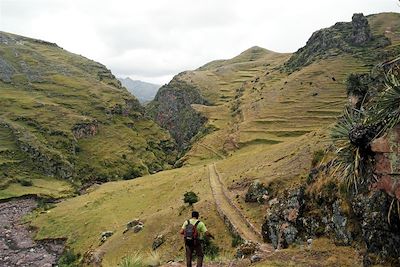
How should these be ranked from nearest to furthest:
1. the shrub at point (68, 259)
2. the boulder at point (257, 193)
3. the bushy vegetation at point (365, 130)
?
the bushy vegetation at point (365, 130)
the boulder at point (257, 193)
the shrub at point (68, 259)

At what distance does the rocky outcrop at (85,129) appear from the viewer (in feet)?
514

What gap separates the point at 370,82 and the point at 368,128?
63.3ft

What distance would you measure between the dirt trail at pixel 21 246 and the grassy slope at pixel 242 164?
107 inches

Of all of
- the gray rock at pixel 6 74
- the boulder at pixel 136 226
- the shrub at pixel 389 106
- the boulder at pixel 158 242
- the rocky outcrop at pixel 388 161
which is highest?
the gray rock at pixel 6 74

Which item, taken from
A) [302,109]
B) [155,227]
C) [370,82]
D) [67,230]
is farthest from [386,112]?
[302,109]

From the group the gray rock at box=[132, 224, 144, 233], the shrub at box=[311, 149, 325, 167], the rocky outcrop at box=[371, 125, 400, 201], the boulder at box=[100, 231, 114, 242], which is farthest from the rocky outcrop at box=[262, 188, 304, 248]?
the boulder at box=[100, 231, 114, 242]

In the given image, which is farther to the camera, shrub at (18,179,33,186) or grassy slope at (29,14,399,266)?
shrub at (18,179,33,186)

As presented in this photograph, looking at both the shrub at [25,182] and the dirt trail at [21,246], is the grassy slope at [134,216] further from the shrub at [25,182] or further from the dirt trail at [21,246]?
the shrub at [25,182]

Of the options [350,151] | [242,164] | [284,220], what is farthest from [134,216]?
[350,151]

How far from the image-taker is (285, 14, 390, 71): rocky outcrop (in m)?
144

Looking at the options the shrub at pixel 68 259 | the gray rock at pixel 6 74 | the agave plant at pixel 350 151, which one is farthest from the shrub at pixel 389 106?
the gray rock at pixel 6 74

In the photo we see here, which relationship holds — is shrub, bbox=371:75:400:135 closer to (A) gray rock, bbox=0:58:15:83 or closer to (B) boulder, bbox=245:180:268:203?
(B) boulder, bbox=245:180:268:203

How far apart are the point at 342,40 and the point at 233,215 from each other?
4760 inches

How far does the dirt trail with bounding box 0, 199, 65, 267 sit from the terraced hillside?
68.6ft
